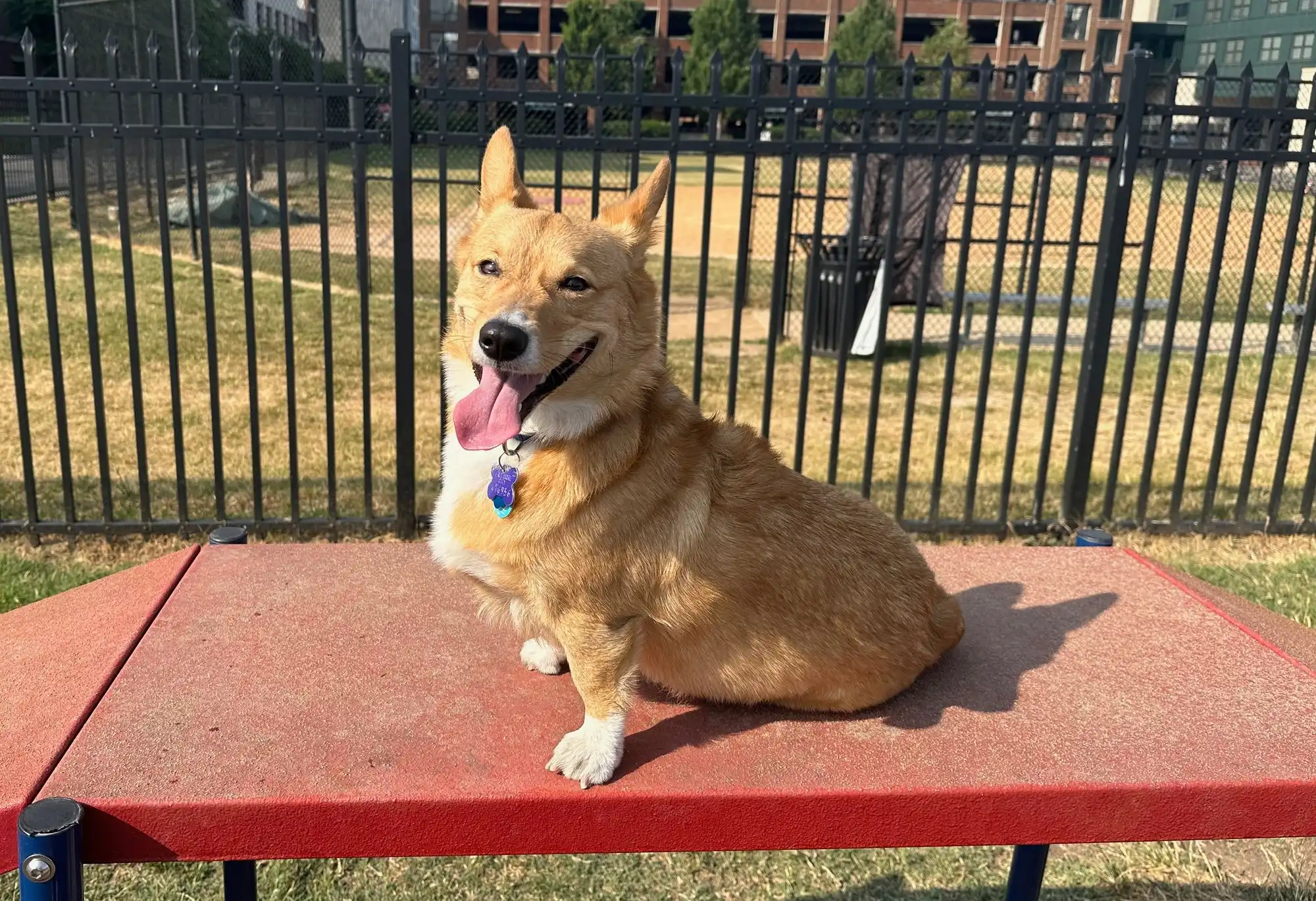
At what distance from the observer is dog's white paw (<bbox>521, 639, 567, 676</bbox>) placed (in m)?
3.05

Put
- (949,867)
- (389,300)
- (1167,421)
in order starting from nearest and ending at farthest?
(949,867)
(1167,421)
(389,300)

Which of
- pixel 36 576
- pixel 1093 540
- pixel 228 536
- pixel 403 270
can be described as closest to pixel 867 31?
pixel 403 270

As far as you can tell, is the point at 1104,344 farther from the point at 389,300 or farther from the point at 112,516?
the point at 389,300

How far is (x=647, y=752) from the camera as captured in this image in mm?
2629

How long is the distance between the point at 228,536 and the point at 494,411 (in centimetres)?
200

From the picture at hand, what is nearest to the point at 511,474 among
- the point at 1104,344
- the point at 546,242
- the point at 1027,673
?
the point at 546,242

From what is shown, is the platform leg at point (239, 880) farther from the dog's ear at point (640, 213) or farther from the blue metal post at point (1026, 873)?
the blue metal post at point (1026, 873)

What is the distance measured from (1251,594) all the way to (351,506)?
4903mm

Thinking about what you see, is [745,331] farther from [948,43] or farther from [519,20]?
[519,20]

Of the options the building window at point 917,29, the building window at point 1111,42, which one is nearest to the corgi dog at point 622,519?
the building window at point 917,29

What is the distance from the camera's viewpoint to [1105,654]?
324 cm

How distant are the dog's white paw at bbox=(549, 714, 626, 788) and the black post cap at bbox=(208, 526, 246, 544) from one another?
199 centimetres

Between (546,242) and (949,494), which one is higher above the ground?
(546,242)

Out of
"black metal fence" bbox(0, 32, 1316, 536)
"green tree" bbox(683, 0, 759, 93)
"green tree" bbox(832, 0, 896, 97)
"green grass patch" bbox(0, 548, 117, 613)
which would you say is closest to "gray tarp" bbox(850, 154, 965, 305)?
"black metal fence" bbox(0, 32, 1316, 536)
